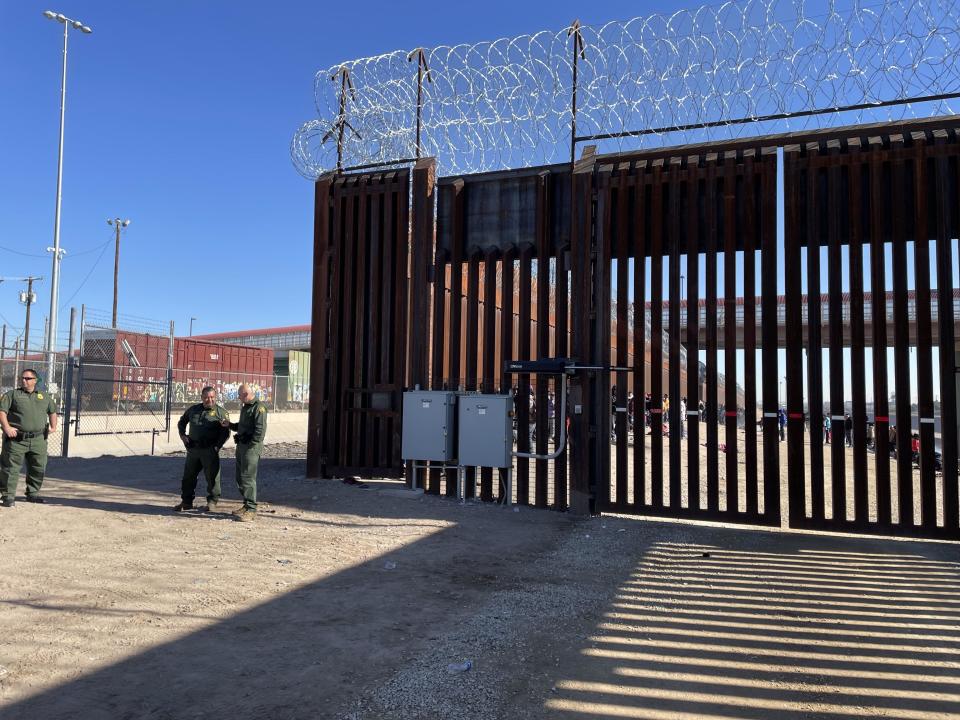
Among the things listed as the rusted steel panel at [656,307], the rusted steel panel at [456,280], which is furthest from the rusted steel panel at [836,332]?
the rusted steel panel at [456,280]

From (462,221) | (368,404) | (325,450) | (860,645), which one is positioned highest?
(462,221)

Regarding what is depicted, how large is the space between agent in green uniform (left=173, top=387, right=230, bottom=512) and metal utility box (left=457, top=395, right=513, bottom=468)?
2958 mm

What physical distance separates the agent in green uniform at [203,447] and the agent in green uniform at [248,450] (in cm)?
35

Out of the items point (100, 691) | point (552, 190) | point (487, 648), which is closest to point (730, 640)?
point (487, 648)

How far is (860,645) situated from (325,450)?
7.90 m

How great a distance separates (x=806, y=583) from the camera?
5.80m

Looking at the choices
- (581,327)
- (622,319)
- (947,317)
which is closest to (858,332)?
(947,317)

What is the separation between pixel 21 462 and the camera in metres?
8.28

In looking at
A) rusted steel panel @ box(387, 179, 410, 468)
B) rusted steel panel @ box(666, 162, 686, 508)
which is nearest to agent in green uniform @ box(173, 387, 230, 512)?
rusted steel panel @ box(387, 179, 410, 468)

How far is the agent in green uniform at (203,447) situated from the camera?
8164 millimetres

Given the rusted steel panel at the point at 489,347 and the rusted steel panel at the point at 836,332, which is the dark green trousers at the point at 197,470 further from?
the rusted steel panel at the point at 836,332

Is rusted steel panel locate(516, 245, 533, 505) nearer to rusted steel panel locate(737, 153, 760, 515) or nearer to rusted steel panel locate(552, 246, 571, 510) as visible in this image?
rusted steel panel locate(552, 246, 571, 510)

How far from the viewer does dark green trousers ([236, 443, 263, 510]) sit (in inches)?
310

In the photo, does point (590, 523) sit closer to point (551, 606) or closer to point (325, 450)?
point (551, 606)
